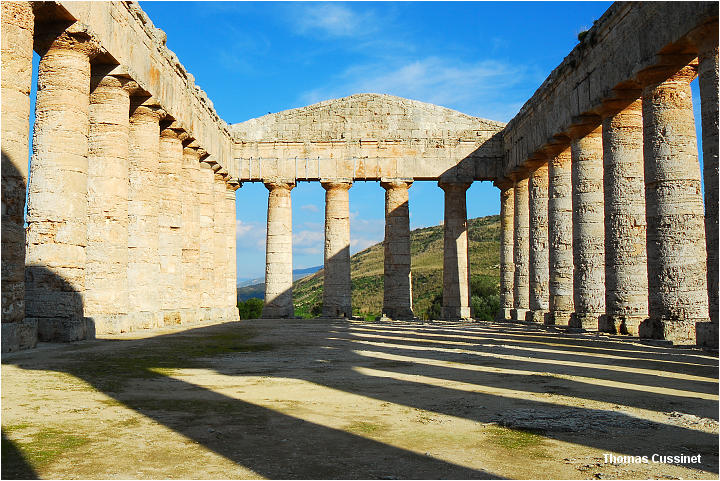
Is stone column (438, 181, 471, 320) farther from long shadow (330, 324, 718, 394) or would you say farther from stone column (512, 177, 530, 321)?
long shadow (330, 324, 718, 394)

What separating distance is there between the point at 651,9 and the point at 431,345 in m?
9.66

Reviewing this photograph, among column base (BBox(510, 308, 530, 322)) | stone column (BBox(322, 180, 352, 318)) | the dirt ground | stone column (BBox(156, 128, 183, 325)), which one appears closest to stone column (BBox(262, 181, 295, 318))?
stone column (BBox(322, 180, 352, 318))

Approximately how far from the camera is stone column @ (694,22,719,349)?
1224cm

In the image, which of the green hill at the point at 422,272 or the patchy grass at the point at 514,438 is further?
the green hill at the point at 422,272

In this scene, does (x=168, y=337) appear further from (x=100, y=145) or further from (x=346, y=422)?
(x=346, y=422)

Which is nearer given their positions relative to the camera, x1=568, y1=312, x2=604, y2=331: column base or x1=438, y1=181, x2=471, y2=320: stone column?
x1=568, y1=312, x2=604, y2=331: column base

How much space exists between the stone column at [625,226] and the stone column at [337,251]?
47.7 ft

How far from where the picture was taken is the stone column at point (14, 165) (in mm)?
10695

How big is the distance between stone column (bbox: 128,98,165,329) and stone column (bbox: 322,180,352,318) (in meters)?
11.7

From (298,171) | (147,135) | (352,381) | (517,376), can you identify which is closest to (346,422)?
(352,381)

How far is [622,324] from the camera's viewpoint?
1722 cm

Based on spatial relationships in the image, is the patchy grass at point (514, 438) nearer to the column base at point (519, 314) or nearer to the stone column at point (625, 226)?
the stone column at point (625, 226)

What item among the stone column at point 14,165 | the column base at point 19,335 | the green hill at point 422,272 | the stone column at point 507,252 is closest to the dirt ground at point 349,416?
the column base at point 19,335

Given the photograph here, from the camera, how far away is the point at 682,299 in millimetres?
14477
